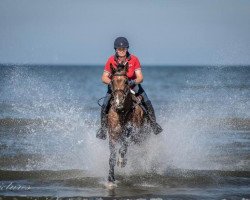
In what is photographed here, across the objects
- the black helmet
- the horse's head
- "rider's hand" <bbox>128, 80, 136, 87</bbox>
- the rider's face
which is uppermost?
the black helmet

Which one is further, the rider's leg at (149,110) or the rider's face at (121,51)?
the rider's leg at (149,110)

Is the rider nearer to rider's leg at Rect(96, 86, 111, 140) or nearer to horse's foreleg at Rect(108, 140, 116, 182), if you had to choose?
rider's leg at Rect(96, 86, 111, 140)

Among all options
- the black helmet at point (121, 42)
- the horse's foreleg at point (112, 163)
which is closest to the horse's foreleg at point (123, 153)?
the horse's foreleg at point (112, 163)

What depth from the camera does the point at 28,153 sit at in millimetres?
16891

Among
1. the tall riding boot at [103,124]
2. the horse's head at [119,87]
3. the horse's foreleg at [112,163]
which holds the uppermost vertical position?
the horse's head at [119,87]

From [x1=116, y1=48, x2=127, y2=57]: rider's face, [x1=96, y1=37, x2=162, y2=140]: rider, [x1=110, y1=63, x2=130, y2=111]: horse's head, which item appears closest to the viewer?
[x1=110, y1=63, x2=130, y2=111]: horse's head

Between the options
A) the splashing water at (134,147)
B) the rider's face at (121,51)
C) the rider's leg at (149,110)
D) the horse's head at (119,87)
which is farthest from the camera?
the splashing water at (134,147)

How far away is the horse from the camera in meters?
11.6

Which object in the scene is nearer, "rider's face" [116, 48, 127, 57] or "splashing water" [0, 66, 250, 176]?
"rider's face" [116, 48, 127, 57]

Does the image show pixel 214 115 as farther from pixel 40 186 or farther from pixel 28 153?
pixel 40 186

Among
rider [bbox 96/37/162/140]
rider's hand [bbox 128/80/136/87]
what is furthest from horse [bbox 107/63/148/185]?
rider [bbox 96/37/162/140]

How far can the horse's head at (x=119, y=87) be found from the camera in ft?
37.9

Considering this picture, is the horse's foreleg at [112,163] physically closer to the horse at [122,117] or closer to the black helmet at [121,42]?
the horse at [122,117]

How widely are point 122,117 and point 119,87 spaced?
0.80m
